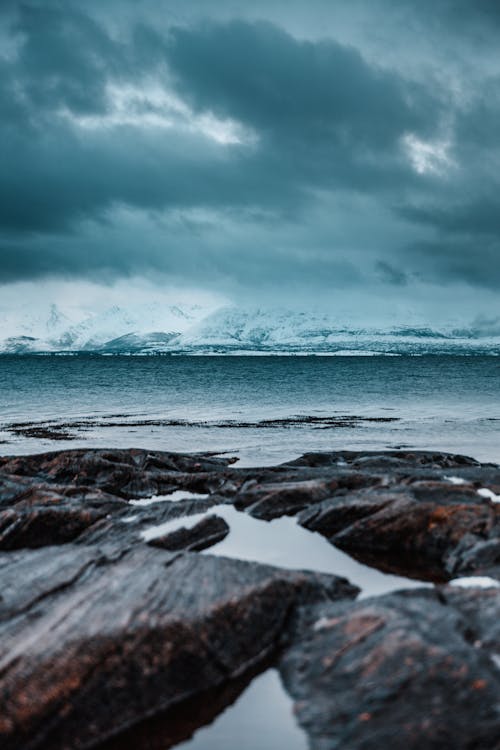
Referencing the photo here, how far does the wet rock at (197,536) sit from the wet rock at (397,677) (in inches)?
153

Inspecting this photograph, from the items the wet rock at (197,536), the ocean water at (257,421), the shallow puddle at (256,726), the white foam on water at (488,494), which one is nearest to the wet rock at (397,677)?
the shallow puddle at (256,726)

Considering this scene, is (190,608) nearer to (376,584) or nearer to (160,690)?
(160,690)

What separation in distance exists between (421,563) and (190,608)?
4958 millimetres

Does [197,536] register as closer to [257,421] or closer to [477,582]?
[477,582]

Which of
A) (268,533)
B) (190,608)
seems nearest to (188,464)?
(268,533)

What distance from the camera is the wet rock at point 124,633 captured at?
18.7 ft

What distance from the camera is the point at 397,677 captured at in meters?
5.80

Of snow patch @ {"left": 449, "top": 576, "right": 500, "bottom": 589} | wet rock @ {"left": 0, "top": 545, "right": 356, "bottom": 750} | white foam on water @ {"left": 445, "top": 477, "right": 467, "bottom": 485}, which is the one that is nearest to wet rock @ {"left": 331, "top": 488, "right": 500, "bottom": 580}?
snow patch @ {"left": 449, "top": 576, "right": 500, "bottom": 589}

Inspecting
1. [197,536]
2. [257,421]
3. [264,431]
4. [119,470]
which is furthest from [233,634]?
[257,421]

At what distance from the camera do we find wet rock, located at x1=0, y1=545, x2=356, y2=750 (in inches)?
225

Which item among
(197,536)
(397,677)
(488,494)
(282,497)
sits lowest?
(197,536)

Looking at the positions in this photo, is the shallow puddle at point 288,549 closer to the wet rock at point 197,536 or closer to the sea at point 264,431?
the sea at point 264,431

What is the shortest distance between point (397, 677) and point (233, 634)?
6.69ft

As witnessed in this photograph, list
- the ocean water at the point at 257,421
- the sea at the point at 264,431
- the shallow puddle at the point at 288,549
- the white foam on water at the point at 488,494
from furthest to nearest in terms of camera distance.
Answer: the ocean water at the point at 257,421 < the white foam on water at the point at 488,494 < the shallow puddle at the point at 288,549 < the sea at the point at 264,431
